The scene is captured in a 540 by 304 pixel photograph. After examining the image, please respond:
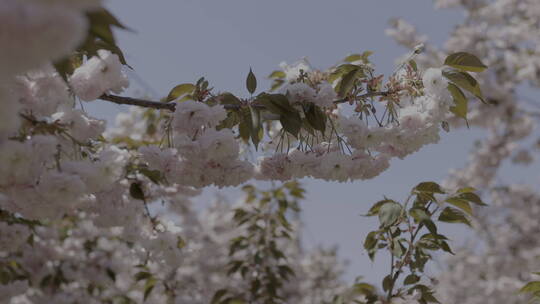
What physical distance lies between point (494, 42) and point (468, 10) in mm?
1099

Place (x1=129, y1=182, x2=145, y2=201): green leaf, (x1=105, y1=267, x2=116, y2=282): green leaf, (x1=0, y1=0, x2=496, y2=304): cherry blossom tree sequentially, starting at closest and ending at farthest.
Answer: (x1=0, y1=0, x2=496, y2=304): cherry blossom tree < (x1=129, y1=182, x2=145, y2=201): green leaf < (x1=105, y1=267, x2=116, y2=282): green leaf

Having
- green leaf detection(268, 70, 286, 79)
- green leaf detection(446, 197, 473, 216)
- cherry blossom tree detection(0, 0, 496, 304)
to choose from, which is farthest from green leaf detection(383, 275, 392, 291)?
green leaf detection(268, 70, 286, 79)

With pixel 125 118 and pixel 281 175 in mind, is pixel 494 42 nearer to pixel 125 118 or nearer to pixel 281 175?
pixel 125 118

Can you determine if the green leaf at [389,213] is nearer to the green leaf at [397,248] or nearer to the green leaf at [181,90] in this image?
the green leaf at [397,248]

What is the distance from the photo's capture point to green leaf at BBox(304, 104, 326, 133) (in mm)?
1637

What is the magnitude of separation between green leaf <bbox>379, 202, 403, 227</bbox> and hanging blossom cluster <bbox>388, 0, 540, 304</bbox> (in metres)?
6.34

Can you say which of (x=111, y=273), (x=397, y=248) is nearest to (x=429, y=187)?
(x=397, y=248)

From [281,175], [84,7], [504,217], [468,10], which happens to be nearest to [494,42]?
[468,10]

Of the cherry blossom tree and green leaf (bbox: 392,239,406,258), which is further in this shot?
green leaf (bbox: 392,239,406,258)

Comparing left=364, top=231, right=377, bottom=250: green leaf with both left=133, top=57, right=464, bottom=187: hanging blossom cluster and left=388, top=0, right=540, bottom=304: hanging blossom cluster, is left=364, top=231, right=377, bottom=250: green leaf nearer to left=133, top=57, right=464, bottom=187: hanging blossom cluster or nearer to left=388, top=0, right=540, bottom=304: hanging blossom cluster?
left=133, top=57, right=464, bottom=187: hanging blossom cluster

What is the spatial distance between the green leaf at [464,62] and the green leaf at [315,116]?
49cm

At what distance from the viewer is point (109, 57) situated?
1447 mm

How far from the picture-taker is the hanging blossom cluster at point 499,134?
7.79m

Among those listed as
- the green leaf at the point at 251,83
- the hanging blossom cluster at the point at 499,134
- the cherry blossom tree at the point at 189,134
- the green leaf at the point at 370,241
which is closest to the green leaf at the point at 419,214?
the cherry blossom tree at the point at 189,134
